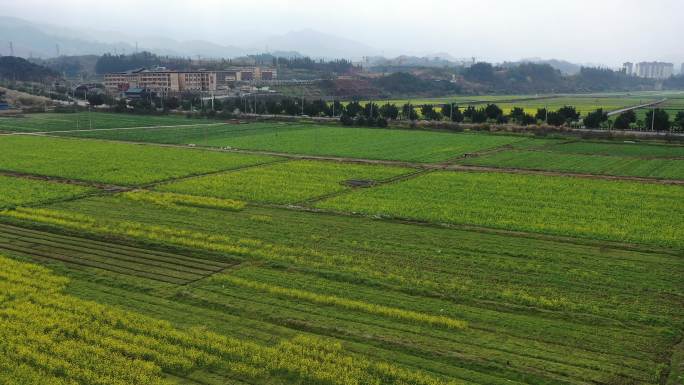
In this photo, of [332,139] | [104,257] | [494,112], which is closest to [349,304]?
[104,257]

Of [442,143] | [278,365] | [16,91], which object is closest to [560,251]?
[278,365]

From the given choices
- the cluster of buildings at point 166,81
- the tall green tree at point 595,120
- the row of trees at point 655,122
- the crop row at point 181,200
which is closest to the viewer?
the crop row at point 181,200

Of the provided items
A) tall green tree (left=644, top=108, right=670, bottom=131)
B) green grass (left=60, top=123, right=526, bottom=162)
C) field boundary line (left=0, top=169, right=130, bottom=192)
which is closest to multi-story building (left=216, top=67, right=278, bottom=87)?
green grass (left=60, top=123, right=526, bottom=162)

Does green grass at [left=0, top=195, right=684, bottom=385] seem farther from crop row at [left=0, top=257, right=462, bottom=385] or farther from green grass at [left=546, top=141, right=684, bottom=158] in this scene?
green grass at [left=546, top=141, right=684, bottom=158]

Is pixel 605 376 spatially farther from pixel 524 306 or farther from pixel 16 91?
pixel 16 91

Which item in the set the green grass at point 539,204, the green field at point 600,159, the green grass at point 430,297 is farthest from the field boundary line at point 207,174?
the green field at point 600,159

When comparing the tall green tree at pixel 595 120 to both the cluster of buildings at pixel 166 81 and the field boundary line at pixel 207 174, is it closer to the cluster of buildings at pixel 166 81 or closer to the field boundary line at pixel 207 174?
the field boundary line at pixel 207 174
